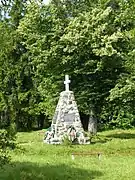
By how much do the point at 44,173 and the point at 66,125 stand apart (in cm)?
1099

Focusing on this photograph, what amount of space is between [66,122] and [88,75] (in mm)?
6258

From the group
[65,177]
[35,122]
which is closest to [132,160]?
[65,177]

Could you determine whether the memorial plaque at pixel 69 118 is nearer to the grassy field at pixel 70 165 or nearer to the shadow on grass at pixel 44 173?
the grassy field at pixel 70 165

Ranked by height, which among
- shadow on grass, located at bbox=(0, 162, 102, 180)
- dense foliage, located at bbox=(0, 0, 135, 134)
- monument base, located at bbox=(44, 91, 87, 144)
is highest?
dense foliage, located at bbox=(0, 0, 135, 134)

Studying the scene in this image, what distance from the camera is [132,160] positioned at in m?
16.7

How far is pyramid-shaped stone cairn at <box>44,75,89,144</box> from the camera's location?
2345 cm

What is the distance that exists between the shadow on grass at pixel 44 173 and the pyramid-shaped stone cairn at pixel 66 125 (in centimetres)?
888

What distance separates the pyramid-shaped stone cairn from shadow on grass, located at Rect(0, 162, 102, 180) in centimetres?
888

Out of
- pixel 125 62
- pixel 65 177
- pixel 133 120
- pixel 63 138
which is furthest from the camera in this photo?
pixel 133 120

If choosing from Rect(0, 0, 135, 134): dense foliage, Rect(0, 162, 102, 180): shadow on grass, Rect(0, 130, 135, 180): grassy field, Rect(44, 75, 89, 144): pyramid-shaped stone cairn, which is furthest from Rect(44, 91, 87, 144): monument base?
Rect(0, 162, 102, 180): shadow on grass

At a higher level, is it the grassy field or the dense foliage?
the dense foliage

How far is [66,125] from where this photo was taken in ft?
79.0

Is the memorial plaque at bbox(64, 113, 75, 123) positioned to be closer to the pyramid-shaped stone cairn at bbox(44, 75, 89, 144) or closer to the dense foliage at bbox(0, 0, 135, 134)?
the pyramid-shaped stone cairn at bbox(44, 75, 89, 144)

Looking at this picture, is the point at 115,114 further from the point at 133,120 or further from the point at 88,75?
the point at 88,75
